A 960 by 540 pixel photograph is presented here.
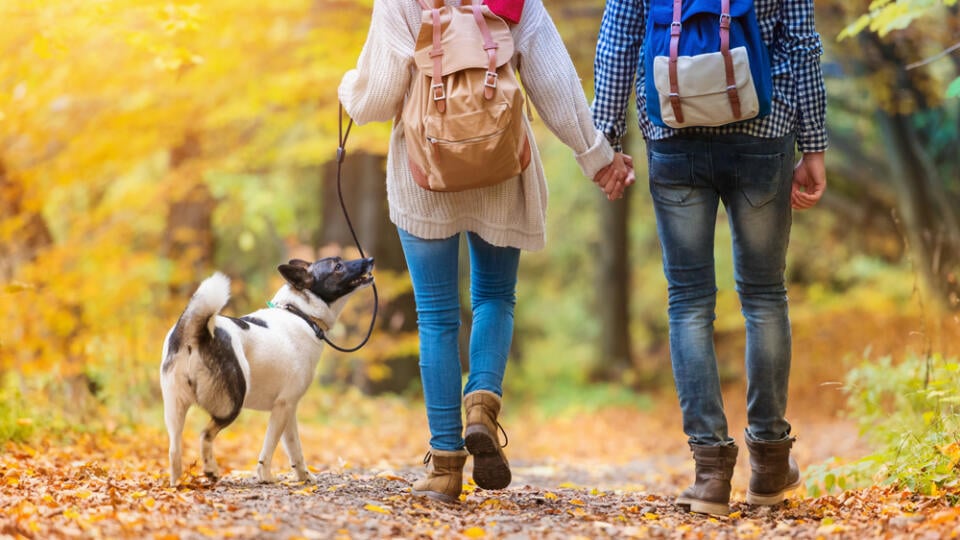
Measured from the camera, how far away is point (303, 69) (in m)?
9.85

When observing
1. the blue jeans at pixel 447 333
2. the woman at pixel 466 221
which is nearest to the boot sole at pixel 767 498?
the woman at pixel 466 221

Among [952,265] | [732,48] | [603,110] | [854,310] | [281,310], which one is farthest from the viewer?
[854,310]

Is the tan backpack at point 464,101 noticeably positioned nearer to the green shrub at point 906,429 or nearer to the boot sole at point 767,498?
the boot sole at point 767,498

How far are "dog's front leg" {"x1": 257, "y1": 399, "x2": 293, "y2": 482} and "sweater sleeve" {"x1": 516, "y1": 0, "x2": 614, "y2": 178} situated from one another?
1693 millimetres

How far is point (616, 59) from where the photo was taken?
12.7 ft

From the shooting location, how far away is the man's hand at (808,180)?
12.7 ft

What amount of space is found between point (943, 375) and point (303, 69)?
6818 mm

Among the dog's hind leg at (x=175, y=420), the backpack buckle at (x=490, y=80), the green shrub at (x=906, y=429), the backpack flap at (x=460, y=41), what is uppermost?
the backpack flap at (x=460, y=41)

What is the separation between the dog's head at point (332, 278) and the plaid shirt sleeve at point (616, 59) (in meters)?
1.32

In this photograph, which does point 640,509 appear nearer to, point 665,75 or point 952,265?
point 665,75

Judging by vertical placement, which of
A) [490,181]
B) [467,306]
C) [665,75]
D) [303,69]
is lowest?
[467,306]

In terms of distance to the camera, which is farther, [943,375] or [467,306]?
[467,306]

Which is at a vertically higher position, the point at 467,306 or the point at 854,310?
the point at 467,306

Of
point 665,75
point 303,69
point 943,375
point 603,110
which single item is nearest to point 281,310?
point 603,110
